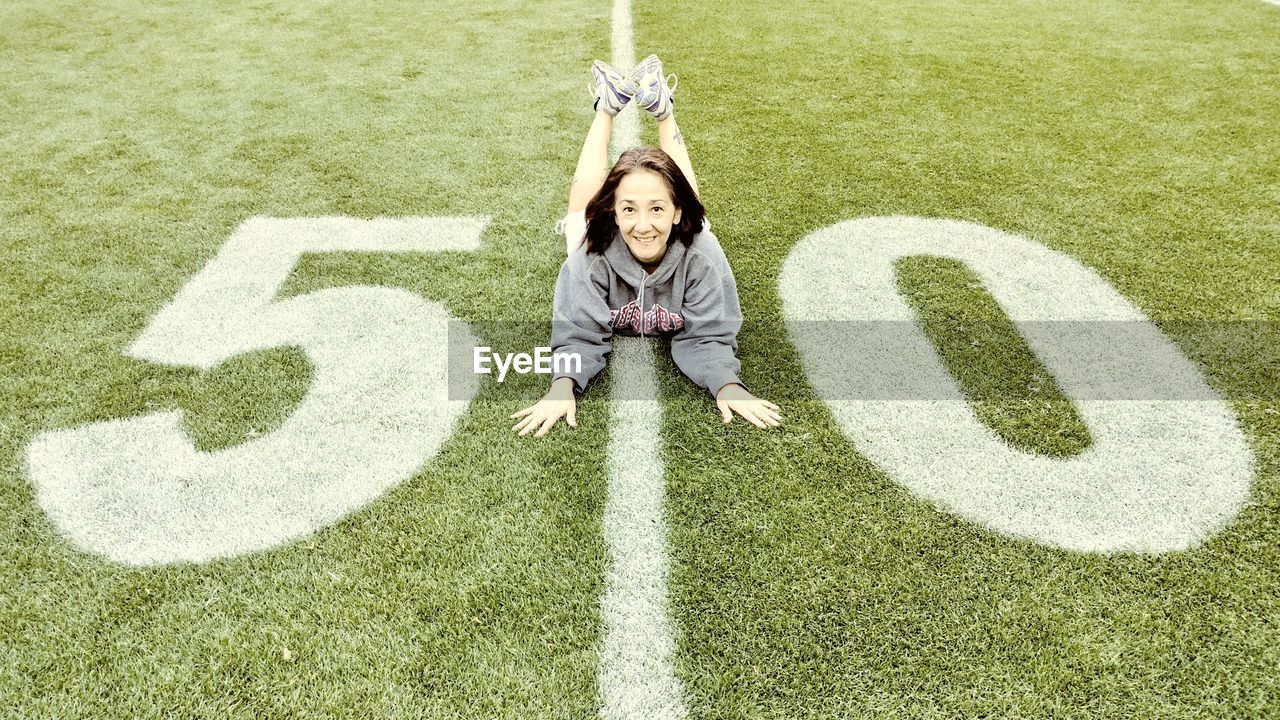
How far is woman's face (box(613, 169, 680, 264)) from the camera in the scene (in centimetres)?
227

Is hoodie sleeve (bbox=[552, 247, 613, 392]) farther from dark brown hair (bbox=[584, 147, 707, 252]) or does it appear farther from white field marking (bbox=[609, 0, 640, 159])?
white field marking (bbox=[609, 0, 640, 159])

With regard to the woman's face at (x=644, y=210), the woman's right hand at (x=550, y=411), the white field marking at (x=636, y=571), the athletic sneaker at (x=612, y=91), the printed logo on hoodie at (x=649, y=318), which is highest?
the athletic sneaker at (x=612, y=91)

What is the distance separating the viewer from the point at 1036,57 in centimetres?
530

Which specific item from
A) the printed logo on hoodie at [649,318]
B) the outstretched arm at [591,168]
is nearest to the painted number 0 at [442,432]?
the printed logo on hoodie at [649,318]

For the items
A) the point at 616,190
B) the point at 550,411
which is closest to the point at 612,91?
the point at 616,190

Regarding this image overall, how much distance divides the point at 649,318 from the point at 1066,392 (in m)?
1.34

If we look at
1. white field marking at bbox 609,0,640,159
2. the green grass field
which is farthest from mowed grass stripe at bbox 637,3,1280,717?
white field marking at bbox 609,0,640,159

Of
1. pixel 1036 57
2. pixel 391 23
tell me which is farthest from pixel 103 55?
pixel 1036 57

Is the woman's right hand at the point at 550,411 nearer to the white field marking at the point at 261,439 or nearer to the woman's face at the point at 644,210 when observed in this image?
the white field marking at the point at 261,439

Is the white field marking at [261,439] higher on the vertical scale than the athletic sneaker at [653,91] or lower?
lower

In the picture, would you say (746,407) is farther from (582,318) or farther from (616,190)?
(616,190)

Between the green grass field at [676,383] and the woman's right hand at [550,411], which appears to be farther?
the woman's right hand at [550,411]

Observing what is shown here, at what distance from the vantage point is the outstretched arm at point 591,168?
3123 mm

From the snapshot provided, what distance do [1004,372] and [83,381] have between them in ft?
9.64
